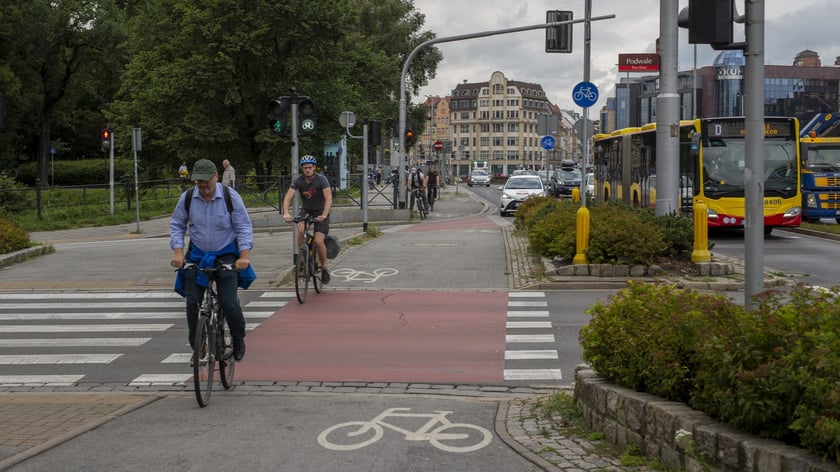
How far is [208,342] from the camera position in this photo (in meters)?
7.66

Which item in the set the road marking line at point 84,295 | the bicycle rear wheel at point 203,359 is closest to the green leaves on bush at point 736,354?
the bicycle rear wheel at point 203,359

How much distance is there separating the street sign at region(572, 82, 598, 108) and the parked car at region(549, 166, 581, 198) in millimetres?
38641

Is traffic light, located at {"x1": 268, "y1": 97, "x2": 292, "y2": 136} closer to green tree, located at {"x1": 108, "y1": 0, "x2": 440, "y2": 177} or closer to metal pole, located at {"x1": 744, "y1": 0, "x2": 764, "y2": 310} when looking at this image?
metal pole, located at {"x1": 744, "y1": 0, "x2": 764, "y2": 310}

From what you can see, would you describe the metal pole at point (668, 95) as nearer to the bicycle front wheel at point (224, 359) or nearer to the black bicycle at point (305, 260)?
the black bicycle at point (305, 260)

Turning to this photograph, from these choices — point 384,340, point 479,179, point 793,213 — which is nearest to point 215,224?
point 384,340

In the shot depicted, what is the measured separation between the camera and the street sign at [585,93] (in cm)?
1908


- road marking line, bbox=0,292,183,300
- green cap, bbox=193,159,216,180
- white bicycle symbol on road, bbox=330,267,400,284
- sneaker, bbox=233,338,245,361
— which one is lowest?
road marking line, bbox=0,292,183,300

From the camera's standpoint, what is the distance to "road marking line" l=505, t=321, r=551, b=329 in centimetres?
1151

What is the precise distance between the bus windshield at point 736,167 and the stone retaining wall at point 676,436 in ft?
62.5

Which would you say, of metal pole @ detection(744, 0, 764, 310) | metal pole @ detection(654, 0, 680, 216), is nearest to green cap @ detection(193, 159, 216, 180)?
metal pole @ detection(744, 0, 764, 310)

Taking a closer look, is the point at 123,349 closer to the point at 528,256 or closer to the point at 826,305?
the point at 826,305

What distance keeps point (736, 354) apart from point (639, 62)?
12.0 m

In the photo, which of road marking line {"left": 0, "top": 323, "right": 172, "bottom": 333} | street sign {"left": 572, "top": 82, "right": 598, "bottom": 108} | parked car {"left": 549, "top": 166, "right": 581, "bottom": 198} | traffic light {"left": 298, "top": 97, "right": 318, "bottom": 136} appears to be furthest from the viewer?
parked car {"left": 549, "top": 166, "right": 581, "bottom": 198}

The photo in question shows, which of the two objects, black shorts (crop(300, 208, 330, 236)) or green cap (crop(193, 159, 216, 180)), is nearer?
green cap (crop(193, 159, 216, 180))
